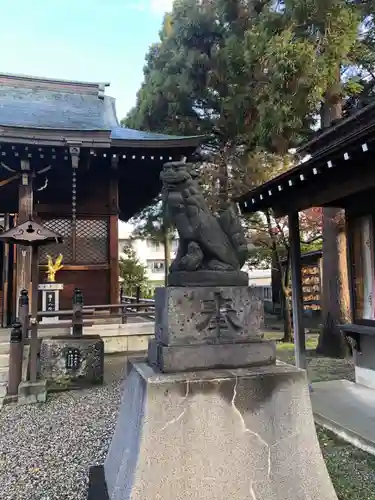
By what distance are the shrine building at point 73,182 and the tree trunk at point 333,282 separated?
3.50m

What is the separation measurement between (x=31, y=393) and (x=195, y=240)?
402 centimetres

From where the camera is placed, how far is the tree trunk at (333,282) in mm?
9046

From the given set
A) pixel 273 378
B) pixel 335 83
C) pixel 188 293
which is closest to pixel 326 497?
pixel 273 378

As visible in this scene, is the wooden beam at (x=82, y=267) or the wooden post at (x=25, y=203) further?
the wooden beam at (x=82, y=267)

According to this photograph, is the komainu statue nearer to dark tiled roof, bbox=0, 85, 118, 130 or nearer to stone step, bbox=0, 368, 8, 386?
stone step, bbox=0, 368, 8, 386

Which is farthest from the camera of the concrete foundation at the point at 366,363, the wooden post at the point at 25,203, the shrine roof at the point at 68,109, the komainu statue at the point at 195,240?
the shrine roof at the point at 68,109

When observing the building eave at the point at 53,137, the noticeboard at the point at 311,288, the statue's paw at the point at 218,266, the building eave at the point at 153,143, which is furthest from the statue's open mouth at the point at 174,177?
the noticeboard at the point at 311,288

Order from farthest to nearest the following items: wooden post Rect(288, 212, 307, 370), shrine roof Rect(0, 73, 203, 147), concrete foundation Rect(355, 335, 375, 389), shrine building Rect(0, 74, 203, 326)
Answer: shrine roof Rect(0, 73, 203, 147) → shrine building Rect(0, 74, 203, 326) → wooden post Rect(288, 212, 307, 370) → concrete foundation Rect(355, 335, 375, 389)

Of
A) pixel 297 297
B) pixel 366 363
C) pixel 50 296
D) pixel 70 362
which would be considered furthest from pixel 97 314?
pixel 366 363

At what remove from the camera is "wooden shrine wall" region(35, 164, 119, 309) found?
9.22 meters

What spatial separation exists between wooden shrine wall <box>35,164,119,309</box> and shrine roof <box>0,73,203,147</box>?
1.47m

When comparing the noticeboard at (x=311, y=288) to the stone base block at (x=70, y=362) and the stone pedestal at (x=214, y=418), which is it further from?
the stone pedestal at (x=214, y=418)

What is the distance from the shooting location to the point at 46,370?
612 cm

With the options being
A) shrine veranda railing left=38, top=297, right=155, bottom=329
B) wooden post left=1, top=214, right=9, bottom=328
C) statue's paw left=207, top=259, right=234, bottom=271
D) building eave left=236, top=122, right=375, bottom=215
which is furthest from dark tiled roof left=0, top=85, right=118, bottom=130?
statue's paw left=207, top=259, right=234, bottom=271
